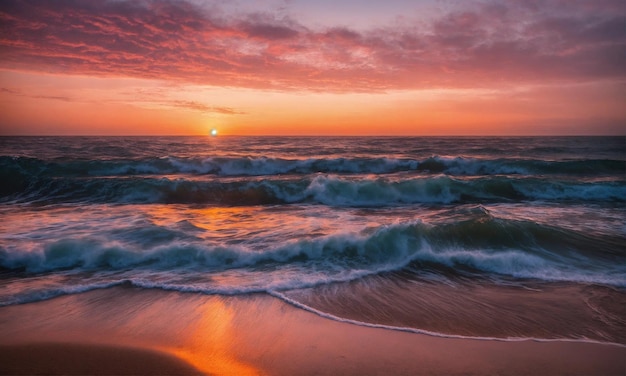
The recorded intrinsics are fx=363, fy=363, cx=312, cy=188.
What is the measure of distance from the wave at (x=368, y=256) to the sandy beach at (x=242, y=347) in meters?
1.31

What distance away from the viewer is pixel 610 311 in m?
4.75

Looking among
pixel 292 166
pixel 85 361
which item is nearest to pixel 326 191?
pixel 292 166

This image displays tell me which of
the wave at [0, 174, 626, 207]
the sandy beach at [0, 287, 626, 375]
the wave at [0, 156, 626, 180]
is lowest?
the sandy beach at [0, 287, 626, 375]

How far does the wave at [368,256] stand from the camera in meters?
6.24

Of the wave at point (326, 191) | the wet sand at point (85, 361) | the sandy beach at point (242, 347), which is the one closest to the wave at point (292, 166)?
the wave at point (326, 191)

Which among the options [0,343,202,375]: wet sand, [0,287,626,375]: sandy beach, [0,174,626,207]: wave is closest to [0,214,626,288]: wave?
[0,287,626,375]: sandy beach

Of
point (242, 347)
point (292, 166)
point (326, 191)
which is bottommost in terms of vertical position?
point (242, 347)

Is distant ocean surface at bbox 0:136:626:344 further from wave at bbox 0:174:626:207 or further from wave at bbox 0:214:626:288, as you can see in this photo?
wave at bbox 0:174:626:207

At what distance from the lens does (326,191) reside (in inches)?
588

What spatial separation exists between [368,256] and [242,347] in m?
3.60

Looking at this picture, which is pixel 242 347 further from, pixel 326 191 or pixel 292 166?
pixel 292 166

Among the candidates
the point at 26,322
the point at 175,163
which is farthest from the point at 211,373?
the point at 175,163

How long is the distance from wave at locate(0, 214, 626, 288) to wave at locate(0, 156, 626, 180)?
14.6m

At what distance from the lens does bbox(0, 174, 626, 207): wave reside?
14188 mm
